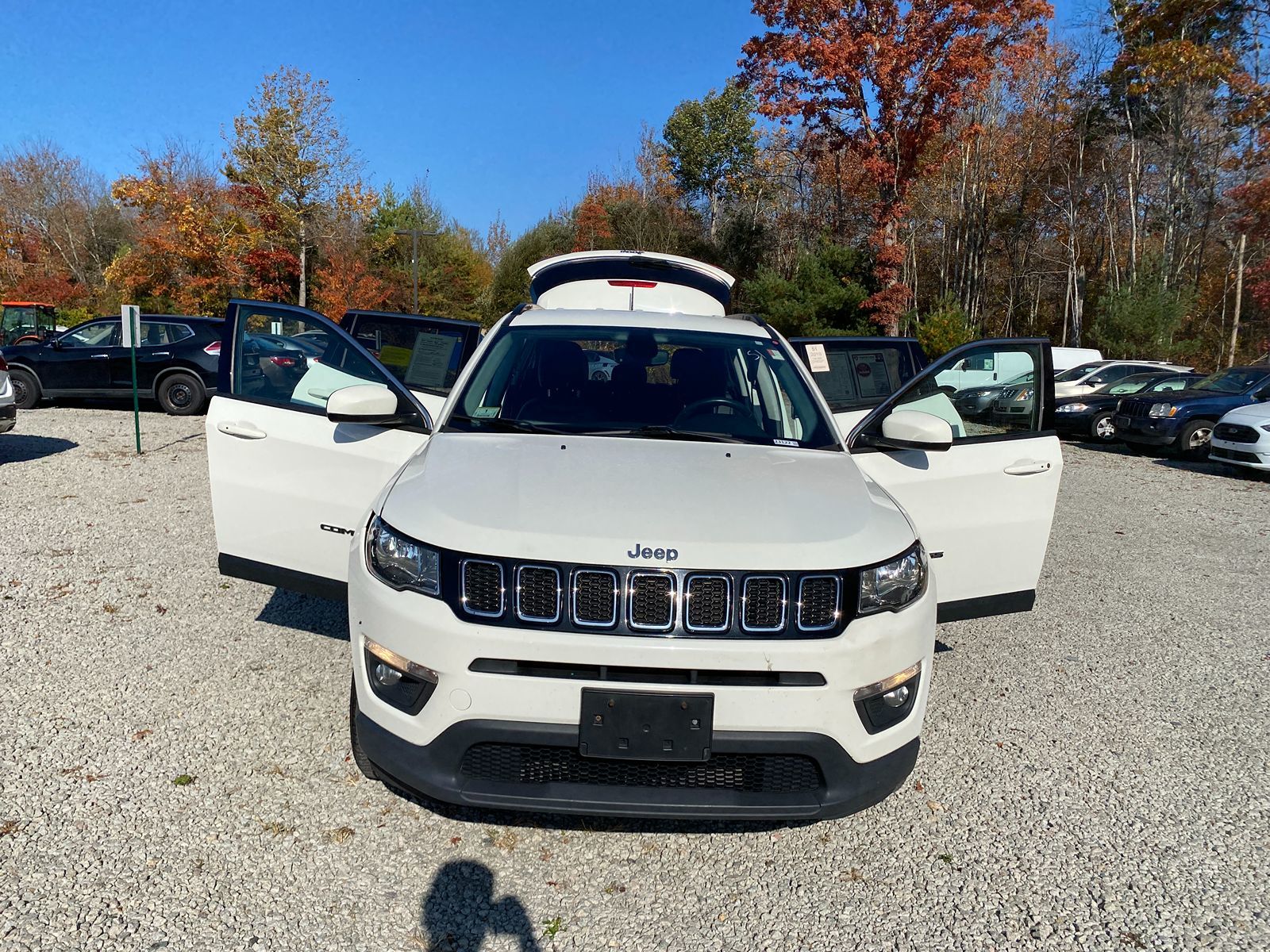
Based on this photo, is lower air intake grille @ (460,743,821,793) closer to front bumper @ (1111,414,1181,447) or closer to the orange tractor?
front bumper @ (1111,414,1181,447)

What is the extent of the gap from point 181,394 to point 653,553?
585 inches

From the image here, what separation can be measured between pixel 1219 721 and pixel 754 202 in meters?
37.3

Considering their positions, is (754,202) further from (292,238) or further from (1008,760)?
(1008,760)

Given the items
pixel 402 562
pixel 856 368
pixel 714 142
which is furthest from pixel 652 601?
pixel 714 142

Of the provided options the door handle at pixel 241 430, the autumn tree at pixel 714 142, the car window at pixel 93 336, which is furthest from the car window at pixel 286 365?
the autumn tree at pixel 714 142

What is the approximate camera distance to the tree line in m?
22.8

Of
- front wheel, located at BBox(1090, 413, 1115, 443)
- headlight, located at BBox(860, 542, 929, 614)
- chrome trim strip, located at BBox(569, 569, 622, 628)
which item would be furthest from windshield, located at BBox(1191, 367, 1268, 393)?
chrome trim strip, located at BBox(569, 569, 622, 628)

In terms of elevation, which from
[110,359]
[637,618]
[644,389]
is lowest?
[637,618]

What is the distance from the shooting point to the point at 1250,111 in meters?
26.1

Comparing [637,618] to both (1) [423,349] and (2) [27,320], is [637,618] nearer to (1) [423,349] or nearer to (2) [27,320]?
(1) [423,349]

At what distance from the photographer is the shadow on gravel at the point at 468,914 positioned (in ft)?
7.59

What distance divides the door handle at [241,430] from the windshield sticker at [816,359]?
309 centimetres

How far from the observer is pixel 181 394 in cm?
1459

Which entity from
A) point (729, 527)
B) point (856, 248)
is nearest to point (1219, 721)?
point (729, 527)
